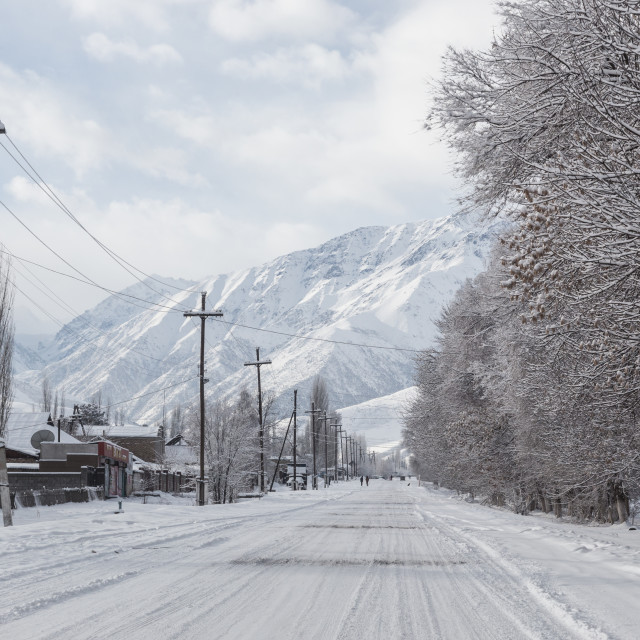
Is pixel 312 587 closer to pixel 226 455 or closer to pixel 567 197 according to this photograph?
pixel 567 197

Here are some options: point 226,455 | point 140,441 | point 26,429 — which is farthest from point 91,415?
point 226,455

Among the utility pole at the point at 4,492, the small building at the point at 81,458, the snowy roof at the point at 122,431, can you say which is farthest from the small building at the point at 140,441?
the utility pole at the point at 4,492

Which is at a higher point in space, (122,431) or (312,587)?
(122,431)

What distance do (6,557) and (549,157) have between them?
10580 mm

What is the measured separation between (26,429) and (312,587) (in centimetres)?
6024

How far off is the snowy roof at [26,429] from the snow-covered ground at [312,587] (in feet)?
150

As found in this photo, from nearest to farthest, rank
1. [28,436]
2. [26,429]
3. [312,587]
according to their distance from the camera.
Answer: [312,587] < [28,436] < [26,429]

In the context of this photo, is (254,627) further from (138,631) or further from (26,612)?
(26,612)

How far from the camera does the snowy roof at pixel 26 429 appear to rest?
57594mm

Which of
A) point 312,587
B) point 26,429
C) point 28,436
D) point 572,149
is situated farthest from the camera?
point 26,429

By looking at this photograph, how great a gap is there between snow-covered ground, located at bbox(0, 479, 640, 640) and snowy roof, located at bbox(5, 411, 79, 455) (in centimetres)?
4565

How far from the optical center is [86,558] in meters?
11.0

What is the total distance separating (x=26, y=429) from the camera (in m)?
63.2

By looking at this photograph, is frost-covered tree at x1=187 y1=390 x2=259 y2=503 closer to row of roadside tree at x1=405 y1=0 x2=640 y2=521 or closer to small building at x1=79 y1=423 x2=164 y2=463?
small building at x1=79 y1=423 x2=164 y2=463
